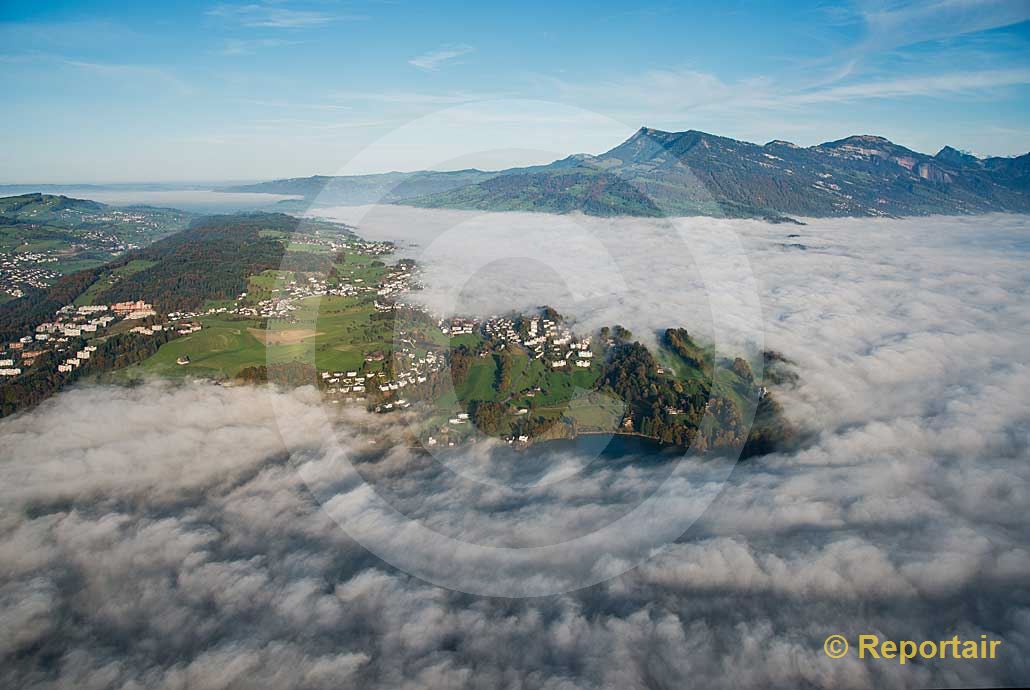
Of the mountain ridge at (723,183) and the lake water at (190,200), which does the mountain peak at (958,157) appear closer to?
the mountain ridge at (723,183)

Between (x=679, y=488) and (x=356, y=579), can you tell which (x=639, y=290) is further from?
(x=356, y=579)

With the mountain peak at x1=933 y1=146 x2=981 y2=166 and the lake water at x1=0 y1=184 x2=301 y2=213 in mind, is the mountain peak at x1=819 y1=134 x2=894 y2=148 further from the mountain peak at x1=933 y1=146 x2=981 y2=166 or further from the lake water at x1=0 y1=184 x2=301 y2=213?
the lake water at x1=0 y1=184 x2=301 y2=213

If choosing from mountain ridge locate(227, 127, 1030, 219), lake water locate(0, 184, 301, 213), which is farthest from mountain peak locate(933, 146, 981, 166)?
lake water locate(0, 184, 301, 213)

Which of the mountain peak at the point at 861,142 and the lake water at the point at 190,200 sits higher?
the mountain peak at the point at 861,142

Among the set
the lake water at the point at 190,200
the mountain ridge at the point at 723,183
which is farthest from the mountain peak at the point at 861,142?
the lake water at the point at 190,200

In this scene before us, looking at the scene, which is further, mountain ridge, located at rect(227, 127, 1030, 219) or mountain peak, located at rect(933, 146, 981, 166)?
mountain peak, located at rect(933, 146, 981, 166)

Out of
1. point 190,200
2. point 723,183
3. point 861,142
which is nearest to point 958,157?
point 861,142

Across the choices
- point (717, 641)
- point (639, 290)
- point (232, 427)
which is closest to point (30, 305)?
point (232, 427)

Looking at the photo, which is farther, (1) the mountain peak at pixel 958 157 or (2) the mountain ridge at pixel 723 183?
(1) the mountain peak at pixel 958 157

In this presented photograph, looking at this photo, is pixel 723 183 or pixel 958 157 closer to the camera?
pixel 723 183

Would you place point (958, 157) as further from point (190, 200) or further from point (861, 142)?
point (190, 200)

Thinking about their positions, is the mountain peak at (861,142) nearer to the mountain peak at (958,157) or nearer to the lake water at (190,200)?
the mountain peak at (958,157)
